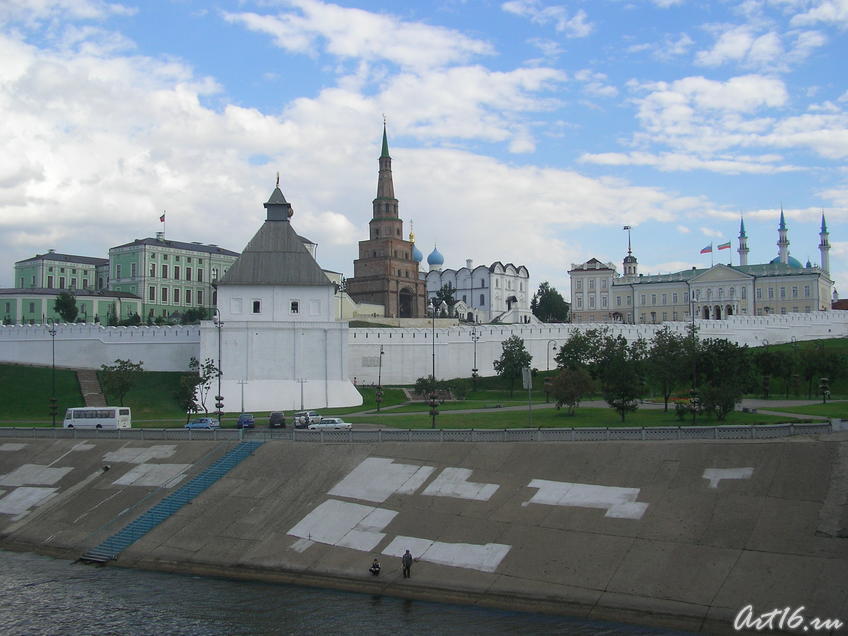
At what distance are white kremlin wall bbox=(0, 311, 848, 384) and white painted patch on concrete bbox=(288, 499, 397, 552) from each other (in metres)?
30.4

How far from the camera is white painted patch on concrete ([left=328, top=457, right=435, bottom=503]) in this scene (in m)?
31.0

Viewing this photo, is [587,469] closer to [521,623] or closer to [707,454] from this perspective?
[707,454]

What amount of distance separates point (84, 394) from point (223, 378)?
10134mm

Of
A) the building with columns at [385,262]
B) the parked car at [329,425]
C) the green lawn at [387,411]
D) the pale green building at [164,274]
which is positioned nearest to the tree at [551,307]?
the building with columns at [385,262]

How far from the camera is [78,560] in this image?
30688mm

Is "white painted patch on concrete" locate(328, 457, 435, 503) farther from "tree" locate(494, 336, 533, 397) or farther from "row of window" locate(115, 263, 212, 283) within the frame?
"row of window" locate(115, 263, 212, 283)

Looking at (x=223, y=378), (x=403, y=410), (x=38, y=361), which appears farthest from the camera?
(x=38, y=361)

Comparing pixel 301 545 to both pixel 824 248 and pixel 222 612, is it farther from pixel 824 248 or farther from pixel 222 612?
pixel 824 248

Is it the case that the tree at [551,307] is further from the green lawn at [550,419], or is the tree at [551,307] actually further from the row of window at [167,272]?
the green lawn at [550,419]

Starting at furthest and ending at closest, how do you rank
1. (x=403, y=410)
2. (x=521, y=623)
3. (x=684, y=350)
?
(x=403, y=410) → (x=684, y=350) → (x=521, y=623)

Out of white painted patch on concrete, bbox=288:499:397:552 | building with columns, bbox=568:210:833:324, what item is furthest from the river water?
building with columns, bbox=568:210:833:324

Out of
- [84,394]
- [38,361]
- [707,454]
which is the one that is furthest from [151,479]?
[38,361]

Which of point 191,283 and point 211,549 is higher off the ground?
point 191,283

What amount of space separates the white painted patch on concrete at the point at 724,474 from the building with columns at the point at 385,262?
8291 centimetres
